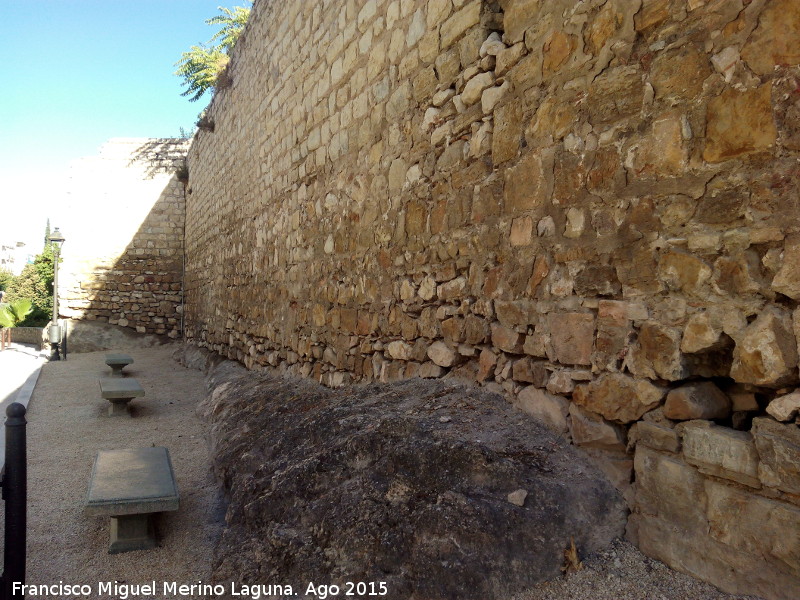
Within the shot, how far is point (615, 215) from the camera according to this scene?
2.02 meters

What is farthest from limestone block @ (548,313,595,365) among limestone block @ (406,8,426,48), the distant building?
the distant building

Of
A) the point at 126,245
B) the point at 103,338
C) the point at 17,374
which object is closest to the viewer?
the point at 17,374

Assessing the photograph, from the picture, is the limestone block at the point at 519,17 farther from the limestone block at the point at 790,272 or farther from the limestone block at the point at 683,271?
the limestone block at the point at 790,272

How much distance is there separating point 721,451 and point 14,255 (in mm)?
88595

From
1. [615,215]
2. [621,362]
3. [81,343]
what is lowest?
[81,343]

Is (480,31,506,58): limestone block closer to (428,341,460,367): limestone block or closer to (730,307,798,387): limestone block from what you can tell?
(428,341,460,367): limestone block

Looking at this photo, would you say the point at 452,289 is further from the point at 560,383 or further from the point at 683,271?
the point at 683,271

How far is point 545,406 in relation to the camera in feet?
7.67

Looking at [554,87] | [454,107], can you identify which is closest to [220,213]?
[454,107]

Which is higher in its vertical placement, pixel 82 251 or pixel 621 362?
pixel 82 251

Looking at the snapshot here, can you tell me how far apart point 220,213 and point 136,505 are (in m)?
6.55

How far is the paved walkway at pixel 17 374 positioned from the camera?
22.3 ft

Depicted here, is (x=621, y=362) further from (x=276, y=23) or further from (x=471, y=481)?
(x=276, y=23)

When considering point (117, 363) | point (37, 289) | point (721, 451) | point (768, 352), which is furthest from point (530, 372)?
point (37, 289)
